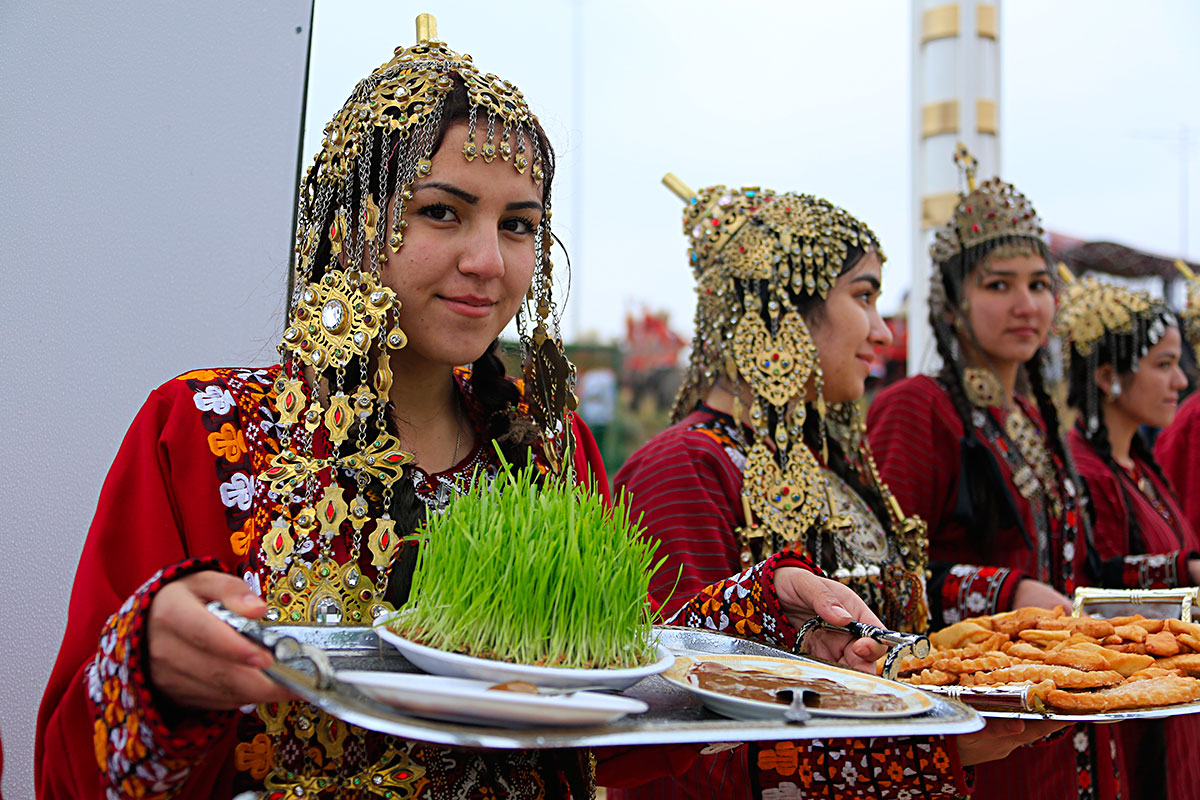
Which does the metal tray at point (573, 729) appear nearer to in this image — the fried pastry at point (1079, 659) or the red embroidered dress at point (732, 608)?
the red embroidered dress at point (732, 608)

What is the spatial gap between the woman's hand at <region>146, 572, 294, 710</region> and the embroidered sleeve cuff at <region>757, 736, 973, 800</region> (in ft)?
3.85

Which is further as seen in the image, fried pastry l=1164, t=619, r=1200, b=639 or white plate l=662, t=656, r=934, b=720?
fried pastry l=1164, t=619, r=1200, b=639

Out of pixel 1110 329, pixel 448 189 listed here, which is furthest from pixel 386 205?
pixel 1110 329

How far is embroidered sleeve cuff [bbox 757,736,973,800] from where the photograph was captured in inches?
69.8

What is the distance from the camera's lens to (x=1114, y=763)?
2.72m

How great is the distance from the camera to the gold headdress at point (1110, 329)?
163 inches

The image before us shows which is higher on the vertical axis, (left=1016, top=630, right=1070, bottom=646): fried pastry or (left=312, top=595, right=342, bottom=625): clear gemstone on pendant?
(left=312, top=595, right=342, bottom=625): clear gemstone on pendant

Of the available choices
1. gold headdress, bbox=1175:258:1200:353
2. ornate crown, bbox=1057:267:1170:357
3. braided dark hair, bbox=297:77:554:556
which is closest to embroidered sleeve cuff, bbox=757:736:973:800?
braided dark hair, bbox=297:77:554:556

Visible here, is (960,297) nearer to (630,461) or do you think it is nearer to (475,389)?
(630,461)

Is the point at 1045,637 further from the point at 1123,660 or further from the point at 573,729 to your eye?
the point at 573,729

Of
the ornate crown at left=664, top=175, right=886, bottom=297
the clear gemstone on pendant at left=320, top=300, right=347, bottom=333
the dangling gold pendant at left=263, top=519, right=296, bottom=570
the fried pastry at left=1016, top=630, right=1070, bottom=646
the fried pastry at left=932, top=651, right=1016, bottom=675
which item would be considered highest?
the ornate crown at left=664, top=175, right=886, bottom=297

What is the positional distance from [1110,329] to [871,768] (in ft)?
9.79

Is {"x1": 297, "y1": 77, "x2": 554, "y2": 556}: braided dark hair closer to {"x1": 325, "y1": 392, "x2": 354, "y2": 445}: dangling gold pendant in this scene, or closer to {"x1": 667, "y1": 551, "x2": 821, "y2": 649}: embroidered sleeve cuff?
{"x1": 325, "y1": 392, "x2": 354, "y2": 445}: dangling gold pendant

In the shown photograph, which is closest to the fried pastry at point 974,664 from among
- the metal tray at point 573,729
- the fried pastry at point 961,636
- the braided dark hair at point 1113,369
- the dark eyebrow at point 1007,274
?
the fried pastry at point 961,636
